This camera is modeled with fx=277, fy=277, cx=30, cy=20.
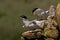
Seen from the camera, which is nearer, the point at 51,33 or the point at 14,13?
the point at 51,33

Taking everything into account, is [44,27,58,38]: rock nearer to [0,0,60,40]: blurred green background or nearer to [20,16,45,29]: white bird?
[20,16,45,29]: white bird

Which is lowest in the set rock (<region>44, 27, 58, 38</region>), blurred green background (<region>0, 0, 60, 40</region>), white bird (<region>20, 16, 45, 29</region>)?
rock (<region>44, 27, 58, 38</region>)

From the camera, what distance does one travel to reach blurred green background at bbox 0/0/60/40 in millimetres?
9477

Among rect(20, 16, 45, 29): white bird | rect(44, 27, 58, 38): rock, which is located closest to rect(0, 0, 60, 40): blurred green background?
rect(20, 16, 45, 29): white bird

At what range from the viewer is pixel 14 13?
11.3 metres

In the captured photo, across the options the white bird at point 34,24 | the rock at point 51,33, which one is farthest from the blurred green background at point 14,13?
the rock at point 51,33

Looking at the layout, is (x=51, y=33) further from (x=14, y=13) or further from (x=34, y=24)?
(x=14, y=13)

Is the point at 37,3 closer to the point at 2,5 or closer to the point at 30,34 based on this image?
the point at 2,5

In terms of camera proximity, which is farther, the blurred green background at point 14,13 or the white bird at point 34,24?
the blurred green background at point 14,13

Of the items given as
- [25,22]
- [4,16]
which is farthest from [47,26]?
[4,16]

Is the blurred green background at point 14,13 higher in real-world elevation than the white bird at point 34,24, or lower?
higher

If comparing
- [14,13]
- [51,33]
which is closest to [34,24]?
[51,33]

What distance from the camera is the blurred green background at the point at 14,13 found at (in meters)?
9.48

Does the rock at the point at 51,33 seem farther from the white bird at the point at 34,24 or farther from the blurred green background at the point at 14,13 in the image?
the blurred green background at the point at 14,13
